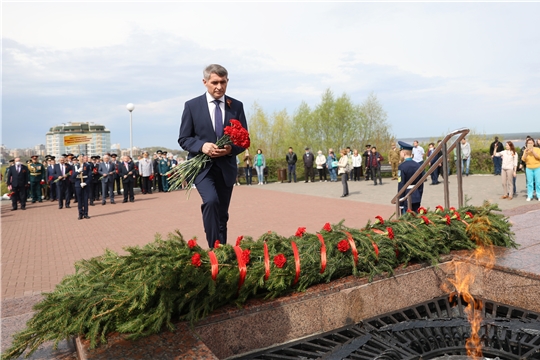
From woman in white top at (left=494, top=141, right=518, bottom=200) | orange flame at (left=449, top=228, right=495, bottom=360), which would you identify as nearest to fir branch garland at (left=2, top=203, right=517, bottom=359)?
orange flame at (left=449, top=228, right=495, bottom=360)

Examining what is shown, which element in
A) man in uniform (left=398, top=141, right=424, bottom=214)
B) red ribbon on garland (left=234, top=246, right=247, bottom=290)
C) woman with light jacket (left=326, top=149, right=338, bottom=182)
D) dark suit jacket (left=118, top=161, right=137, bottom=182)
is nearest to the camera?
red ribbon on garland (left=234, top=246, right=247, bottom=290)

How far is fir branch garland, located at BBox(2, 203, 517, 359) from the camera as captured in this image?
2625 millimetres

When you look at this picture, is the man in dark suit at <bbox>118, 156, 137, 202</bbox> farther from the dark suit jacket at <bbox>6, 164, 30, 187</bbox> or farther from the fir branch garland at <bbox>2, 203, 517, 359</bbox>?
the fir branch garland at <bbox>2, 203, 517, 359</bbox>

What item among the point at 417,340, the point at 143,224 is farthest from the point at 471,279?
the point at 143,224

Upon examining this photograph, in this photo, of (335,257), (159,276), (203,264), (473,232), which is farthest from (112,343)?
(473,232)

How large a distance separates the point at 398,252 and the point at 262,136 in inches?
1365

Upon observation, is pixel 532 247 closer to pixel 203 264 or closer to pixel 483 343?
pixel 483 343

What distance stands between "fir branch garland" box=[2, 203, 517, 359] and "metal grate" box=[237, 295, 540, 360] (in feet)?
1.26

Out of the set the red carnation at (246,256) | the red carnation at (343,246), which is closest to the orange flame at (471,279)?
the red carnation at (343,246)

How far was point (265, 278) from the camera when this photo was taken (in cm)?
319

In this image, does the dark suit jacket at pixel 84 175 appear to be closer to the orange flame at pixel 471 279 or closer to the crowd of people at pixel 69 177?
the crowd of people at pixel 69 177

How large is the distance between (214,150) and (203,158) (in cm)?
21

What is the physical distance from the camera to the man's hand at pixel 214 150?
159 inches

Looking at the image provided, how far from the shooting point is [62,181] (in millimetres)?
16703
